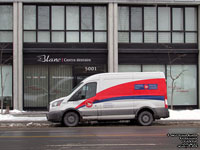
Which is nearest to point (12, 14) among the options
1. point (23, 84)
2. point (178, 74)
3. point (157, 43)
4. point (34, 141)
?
point (23, 84)

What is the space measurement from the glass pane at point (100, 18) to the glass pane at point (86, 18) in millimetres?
363

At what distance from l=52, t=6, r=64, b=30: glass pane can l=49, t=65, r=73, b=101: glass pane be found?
2.83m

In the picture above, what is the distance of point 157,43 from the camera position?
2495cm

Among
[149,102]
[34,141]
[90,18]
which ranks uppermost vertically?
[90,18]

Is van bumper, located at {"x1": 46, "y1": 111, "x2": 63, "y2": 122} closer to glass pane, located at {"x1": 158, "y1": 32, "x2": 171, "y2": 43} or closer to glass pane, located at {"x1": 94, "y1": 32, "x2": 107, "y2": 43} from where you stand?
glass pane, located at {"x1": 94, "y1": 32, "x2": 107, "y2": 43}

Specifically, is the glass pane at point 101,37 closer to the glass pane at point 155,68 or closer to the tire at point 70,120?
the glass pane at point 155,68

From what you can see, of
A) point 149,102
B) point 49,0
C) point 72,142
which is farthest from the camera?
point 49,0

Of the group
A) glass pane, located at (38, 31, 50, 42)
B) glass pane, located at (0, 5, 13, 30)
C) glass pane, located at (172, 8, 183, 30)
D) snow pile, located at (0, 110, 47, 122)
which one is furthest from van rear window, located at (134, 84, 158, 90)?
glass pane, located at (0, 5, 13, 30)

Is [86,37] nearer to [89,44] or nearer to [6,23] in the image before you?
[89,44]

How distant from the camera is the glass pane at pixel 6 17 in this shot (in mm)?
24188

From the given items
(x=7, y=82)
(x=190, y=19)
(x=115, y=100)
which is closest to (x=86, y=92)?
(x=115, y=100)

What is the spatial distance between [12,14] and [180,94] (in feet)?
43.7

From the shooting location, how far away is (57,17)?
24.6m

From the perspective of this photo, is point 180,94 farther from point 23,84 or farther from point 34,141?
point 34,141
